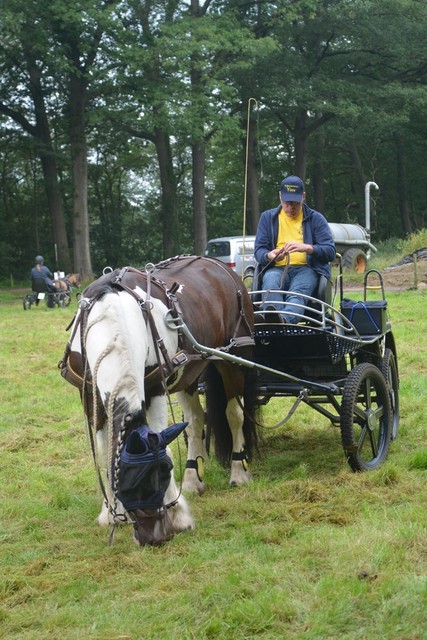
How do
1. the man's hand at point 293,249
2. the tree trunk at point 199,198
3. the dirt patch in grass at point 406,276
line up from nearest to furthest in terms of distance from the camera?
the man's hand at point 293,249, the dirt patch in grass at point 406,276, the tree trunk at point 199,198

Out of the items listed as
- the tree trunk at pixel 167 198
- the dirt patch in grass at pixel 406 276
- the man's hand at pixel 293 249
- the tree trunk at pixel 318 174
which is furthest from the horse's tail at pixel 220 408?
the tree trunk at pixel 318 174

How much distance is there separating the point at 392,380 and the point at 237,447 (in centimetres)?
175

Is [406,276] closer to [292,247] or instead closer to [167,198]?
[167,198]

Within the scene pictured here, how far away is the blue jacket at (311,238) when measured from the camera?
20.2 feet

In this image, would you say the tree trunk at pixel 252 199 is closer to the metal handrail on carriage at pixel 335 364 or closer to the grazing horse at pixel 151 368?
the metal handrail on carriage at pixel 335 364

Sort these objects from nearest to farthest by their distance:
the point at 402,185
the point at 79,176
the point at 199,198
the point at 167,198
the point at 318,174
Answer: the point at 79,176, the point at 199,198, the point at 167,198, the point at 318,174, the point at 402,185

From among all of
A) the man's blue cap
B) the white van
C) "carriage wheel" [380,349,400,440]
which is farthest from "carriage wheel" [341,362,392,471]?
the white van

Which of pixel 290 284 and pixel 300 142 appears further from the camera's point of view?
pixel 300 142

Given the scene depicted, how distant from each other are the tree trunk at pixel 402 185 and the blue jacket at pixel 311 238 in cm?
3777

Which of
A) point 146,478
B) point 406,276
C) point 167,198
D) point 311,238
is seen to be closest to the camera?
point 146,478

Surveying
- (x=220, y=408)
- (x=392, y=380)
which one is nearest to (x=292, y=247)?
(x=220, y=408)

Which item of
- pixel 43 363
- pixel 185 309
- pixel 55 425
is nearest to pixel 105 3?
pixel 43 363

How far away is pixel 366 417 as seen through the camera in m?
5.76

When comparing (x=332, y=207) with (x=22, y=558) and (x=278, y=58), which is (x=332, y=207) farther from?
(x=22, y=558)
